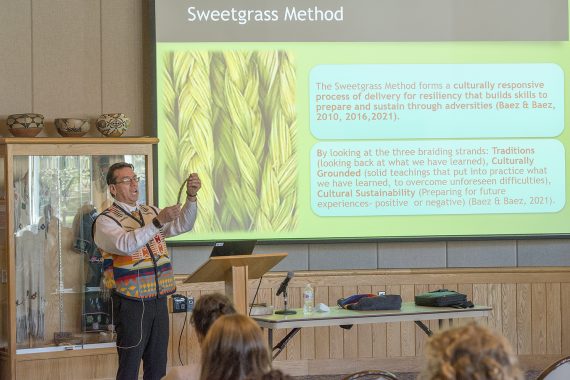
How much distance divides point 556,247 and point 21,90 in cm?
365

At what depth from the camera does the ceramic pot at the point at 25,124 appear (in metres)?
5.52

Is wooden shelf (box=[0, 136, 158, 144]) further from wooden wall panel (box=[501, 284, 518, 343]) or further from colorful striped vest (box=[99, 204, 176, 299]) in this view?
wooden wall panel (box=[501, 284, 518, 343])

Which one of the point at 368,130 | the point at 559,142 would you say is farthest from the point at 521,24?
the point at 368,130

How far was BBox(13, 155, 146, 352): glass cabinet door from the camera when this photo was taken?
551 cm

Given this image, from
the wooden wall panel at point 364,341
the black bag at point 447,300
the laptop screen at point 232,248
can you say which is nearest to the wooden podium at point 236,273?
the laptop screen at point 232,248

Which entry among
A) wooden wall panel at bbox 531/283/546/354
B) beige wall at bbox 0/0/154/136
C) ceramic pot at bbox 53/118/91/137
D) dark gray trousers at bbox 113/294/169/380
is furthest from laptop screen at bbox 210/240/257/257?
wooden wall panel at bbox 531/283/546/354

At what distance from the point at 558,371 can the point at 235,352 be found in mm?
1359

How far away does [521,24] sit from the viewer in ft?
20.4

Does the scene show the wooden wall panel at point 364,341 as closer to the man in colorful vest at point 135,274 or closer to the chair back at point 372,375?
the man in colorful vest at point 135,274

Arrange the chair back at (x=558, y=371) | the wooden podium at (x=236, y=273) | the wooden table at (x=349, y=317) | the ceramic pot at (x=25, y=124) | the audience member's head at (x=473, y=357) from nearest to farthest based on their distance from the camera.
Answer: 1. the audience member's head at (x=473, y=357)
2. the chair back at (x=558, y=371)
3. the wooden podium at (x=236, y=273)
4. the wooden table at (x=349, y=317)
5. the ceramic pot at (x=25, y=124)

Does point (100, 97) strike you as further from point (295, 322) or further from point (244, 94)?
point (295, 322)

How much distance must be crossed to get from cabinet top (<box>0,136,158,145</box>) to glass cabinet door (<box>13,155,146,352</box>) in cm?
11

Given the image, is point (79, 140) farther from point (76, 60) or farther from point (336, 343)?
point (336, 343)

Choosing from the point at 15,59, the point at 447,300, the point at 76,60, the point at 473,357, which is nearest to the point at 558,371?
the point at 473,357
